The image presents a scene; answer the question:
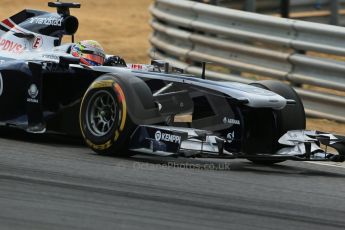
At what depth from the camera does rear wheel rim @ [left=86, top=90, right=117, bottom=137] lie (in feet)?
30.1

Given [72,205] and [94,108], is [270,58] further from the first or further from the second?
[72,205]

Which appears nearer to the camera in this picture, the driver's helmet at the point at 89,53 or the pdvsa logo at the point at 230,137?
the pdvsa logo at the point at 230,137

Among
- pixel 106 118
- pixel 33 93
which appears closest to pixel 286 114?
pixel 106 118

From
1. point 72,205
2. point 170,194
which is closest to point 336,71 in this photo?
point 170,194

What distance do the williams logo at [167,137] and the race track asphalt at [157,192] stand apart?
242 millimetres

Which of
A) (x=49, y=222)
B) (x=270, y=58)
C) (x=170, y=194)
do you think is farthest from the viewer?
(x=270, y=58)

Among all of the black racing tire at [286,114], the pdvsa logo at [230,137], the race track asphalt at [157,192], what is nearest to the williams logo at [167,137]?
the race track asphalt at [157,192]

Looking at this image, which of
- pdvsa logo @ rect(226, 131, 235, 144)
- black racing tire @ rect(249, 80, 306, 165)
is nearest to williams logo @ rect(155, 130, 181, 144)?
pdvsa logo @ rect(226, 131, 235, 144)

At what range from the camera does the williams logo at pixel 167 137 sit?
28.2 ft

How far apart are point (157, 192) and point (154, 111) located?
159cm

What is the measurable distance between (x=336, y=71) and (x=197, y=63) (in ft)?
9.81

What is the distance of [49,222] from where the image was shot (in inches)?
247

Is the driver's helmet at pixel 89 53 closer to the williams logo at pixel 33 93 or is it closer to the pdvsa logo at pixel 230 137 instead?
the williams logo at pixel 33 93

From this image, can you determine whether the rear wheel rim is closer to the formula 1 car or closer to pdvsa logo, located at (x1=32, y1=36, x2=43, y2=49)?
the formula 1 car
